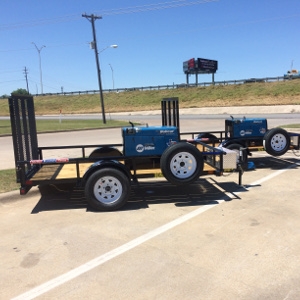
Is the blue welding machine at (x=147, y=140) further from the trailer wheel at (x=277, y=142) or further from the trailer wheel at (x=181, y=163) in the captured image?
the trailer wheel at (x=277, y=142)

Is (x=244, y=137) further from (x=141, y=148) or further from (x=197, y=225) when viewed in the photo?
(x=197, y=225)

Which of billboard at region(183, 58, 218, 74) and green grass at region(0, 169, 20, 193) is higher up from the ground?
billboard at region(183, 58, 218, 74)

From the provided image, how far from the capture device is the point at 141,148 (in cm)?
590

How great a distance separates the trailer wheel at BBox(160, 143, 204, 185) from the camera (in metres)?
5.46

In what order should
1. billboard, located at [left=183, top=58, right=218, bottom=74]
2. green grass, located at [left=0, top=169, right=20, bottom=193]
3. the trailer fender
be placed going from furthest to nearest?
billboard, located at [left=183, top=58, right=218, bottom=74] → the trailer fender → green grass, located at [left=0, top=169, right=20, bottom=193]

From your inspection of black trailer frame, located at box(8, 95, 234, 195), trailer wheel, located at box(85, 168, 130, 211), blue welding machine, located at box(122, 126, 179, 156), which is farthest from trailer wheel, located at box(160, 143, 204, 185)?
trailer wheel, located at box(85, 168, 130, 211)

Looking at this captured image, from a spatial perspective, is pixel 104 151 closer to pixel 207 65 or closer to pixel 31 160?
pixel 31 160

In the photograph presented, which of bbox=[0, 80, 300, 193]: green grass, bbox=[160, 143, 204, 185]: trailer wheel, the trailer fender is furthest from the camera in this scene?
bbox=[0, 80, 300, 193]: green grass

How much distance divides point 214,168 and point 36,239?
10.4 ft

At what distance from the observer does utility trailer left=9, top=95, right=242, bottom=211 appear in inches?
209

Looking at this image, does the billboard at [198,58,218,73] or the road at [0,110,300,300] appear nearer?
the road at [0,110,300,300]

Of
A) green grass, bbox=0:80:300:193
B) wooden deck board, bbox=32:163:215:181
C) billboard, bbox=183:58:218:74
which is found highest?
billboard, bbox=183:58:218:74

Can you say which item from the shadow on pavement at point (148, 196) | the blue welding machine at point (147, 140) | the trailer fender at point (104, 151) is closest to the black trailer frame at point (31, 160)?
the blue welding machine at point (147, 140)

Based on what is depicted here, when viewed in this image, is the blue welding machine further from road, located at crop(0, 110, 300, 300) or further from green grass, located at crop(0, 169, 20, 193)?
green grass, located at crop(0, 169, 20, 193)
